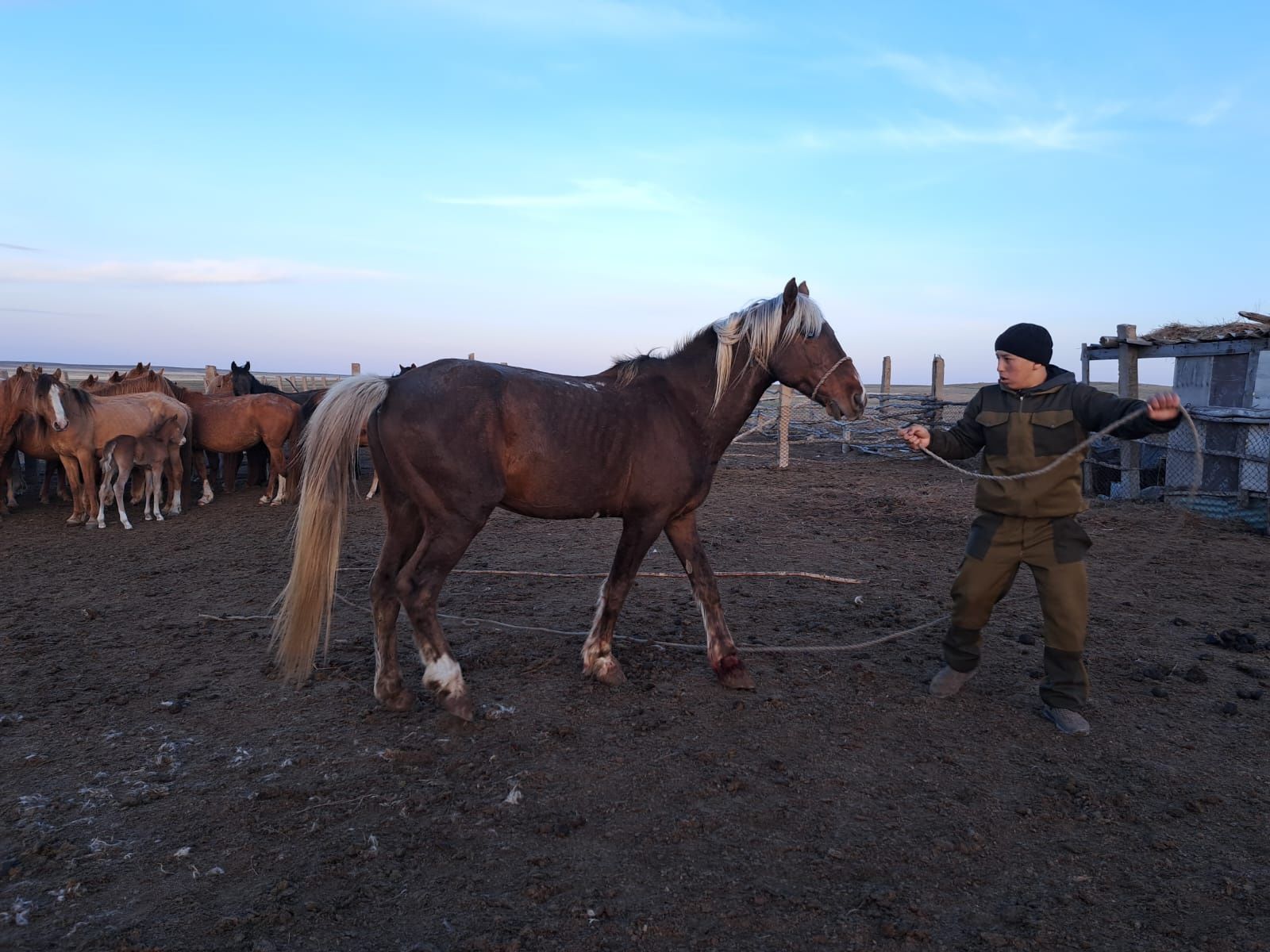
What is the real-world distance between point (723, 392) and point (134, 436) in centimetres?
961

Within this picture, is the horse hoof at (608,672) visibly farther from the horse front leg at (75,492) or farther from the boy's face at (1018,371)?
the horse front leg at (75,492)

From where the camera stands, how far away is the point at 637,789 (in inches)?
134

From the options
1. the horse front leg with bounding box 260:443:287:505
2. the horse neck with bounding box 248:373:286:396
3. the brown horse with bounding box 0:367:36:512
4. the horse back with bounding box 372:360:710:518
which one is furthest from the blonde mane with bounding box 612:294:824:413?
the horse neck with bounding box 248:373:286:396

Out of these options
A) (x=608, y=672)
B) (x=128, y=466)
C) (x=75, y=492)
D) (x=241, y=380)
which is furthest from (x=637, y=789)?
(x=241, y=380)

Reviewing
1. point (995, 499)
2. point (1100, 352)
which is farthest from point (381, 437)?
point (1100, 352)

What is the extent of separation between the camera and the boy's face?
406cm

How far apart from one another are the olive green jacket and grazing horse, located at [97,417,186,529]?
9.87 meters

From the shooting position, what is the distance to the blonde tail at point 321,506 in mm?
4137

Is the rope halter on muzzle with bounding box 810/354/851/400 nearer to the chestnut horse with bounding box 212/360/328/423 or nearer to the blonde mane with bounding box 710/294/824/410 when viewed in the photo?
the blonde mane with bounding box 710/294/824/410

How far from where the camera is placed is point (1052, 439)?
A: 4012 mm

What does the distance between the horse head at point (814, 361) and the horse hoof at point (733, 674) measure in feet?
4.87

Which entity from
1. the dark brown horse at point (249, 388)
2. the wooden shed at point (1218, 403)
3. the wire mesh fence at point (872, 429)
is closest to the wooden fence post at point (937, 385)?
the wire mesh fence at point (872, 429)

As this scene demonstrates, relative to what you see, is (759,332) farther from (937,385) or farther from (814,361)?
(937,385)

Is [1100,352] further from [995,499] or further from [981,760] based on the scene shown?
[981,760]
